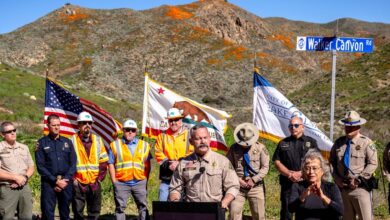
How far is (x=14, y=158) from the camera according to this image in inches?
295

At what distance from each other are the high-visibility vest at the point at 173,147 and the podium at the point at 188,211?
2517mm

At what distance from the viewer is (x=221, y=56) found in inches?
2009

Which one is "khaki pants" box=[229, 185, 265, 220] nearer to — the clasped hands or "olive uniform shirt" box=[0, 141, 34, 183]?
the clasped hands

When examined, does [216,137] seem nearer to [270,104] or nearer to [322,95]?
[270,104]

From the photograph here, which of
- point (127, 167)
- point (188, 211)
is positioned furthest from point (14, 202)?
point (188, 211)

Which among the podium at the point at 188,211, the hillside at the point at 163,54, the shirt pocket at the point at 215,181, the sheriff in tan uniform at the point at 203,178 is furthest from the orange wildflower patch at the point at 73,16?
the podium at the point at 188,211

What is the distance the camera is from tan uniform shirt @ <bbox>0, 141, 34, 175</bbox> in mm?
7441

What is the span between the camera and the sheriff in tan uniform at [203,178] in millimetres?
5582

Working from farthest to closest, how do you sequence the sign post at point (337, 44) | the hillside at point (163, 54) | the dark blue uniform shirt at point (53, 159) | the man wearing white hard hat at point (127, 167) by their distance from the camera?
1. the hillside at point (163, 54)
2. the sign post at point (337, 44)
3. the man wearing white hard hat at point (127, 167)
4. the dark blue uniform shirt at point (53, 159)

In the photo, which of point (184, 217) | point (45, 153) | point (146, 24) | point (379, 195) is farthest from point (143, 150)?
point (146, 24)

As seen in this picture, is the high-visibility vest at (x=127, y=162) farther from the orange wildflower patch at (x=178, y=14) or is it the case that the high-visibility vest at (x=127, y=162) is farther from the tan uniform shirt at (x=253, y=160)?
the orange wildflower patch at (x=178, y=14)

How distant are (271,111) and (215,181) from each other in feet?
11.5

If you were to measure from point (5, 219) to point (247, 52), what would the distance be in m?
45.8

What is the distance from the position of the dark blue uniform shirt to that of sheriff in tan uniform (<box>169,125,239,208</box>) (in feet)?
8.31
